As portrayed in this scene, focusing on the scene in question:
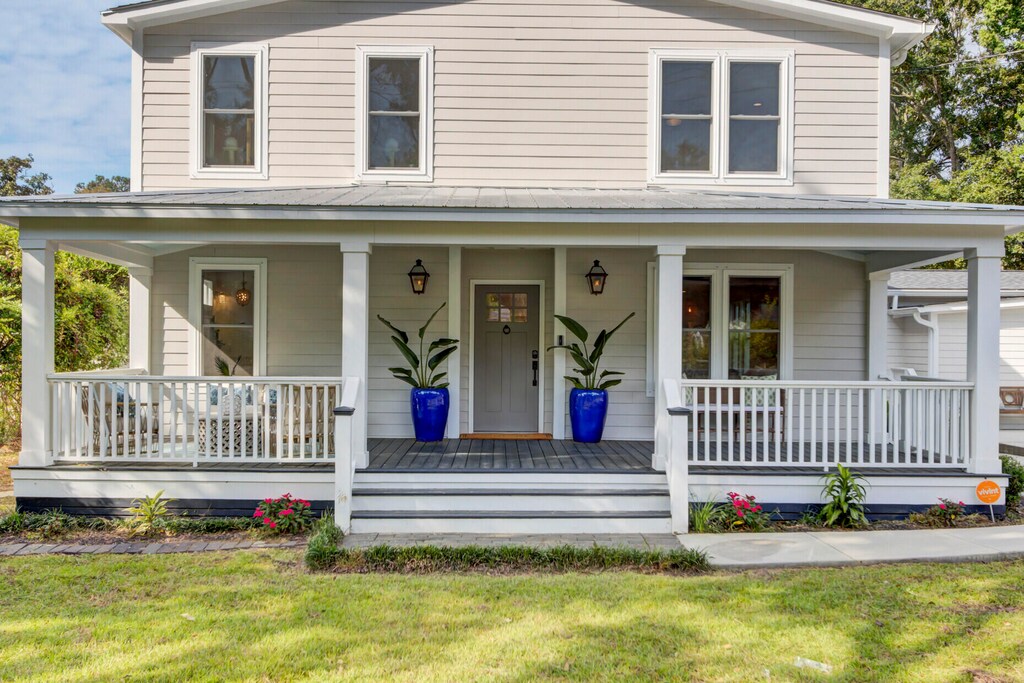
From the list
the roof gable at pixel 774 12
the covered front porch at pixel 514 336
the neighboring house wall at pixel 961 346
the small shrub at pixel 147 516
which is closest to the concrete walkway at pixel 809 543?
the covered front porch at pixel 514 336

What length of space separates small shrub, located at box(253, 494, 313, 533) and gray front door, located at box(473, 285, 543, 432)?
2722 millimetres

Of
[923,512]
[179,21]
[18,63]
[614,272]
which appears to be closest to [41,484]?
[179,21]

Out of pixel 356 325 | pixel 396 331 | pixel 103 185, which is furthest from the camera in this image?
pixel 103 185

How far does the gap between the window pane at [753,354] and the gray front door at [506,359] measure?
8.12 ft

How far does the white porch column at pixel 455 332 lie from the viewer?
7.87 metres

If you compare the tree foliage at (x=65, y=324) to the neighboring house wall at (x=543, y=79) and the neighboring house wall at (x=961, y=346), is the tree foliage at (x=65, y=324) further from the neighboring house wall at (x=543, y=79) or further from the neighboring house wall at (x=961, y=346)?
the neighboring house wall at (x=961, y=346)

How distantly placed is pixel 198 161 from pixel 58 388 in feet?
10.4

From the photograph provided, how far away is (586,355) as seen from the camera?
7.79m

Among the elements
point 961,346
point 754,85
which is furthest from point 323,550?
point 961,346

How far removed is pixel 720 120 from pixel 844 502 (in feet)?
15.4

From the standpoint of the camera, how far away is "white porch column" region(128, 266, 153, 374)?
770cm

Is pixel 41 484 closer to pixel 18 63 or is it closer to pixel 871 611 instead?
pixel 871 611

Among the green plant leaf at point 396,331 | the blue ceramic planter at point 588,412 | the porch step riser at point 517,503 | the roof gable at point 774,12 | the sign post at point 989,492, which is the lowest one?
the porch step riser at point 517,503

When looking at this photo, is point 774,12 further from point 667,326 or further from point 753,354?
point 667,326
